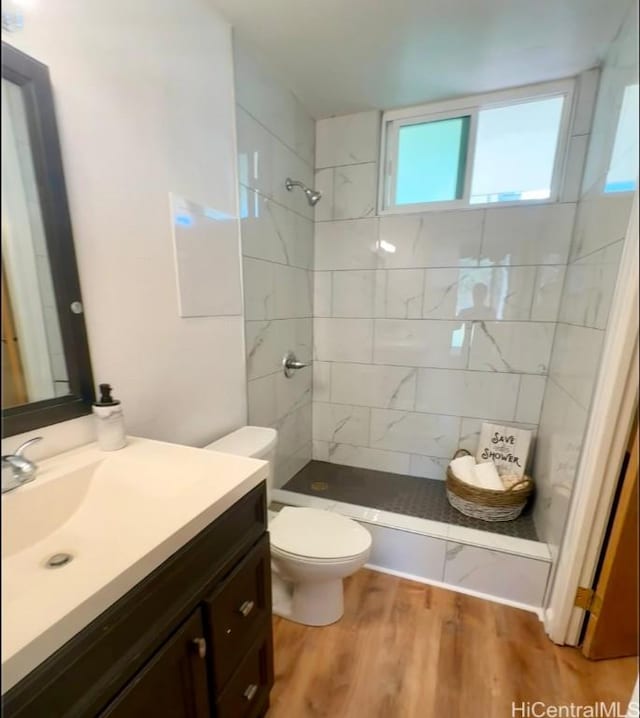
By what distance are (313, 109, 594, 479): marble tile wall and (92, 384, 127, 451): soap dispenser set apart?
1556 millimetres

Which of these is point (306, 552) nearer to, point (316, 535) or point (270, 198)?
point (316, 535)

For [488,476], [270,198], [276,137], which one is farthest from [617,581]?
[276,137]

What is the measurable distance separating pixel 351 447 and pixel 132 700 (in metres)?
1.93

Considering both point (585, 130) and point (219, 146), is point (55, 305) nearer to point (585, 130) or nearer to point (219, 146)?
point (219, 146)

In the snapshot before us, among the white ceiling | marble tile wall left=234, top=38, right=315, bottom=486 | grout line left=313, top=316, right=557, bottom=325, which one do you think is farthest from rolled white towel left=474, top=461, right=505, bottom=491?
the white ceiling

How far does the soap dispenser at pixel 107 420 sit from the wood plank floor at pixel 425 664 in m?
1.05

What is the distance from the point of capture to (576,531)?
1.28 meters

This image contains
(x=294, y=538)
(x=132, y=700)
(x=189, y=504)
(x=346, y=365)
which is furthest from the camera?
(x=346, y=365)

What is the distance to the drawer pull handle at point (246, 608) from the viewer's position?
0.94 metres

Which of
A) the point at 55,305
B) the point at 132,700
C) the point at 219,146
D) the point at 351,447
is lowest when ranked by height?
the point at 351,447

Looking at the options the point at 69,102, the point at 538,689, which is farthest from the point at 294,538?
the point at 69,102

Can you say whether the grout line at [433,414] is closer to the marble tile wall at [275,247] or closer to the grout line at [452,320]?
the marble tile wall at [275,247]

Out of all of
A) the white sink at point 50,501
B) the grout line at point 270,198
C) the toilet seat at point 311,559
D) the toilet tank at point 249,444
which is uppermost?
the grout line at point 270,198

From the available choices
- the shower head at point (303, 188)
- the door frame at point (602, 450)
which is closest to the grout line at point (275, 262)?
the shower head at point (303, 188)
